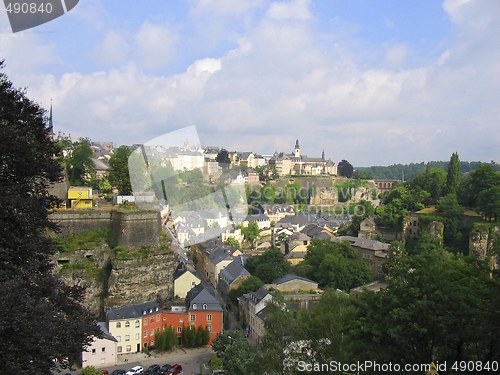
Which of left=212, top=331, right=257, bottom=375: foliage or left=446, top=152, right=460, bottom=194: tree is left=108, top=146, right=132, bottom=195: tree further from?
left=446, top=152, right=460, bottom=194: tree

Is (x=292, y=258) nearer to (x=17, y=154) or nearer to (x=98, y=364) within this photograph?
(x=98, y=364)

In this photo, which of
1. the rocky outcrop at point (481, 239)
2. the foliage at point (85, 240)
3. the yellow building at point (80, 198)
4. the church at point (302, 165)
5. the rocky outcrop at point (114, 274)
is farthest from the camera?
the church at point (302, 165)

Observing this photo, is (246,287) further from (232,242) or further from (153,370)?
(232,242)

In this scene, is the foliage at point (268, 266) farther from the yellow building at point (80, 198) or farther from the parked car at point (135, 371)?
the parked car at point (135, 371)

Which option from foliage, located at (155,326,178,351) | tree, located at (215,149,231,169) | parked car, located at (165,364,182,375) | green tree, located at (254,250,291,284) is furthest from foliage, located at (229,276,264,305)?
tree, located at (215,149,231,169)

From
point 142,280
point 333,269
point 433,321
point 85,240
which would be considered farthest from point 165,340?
point 433,321

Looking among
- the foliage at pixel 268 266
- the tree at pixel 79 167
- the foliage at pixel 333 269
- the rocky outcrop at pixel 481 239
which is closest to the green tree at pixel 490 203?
the rocky outcrop at pixel 481 239
